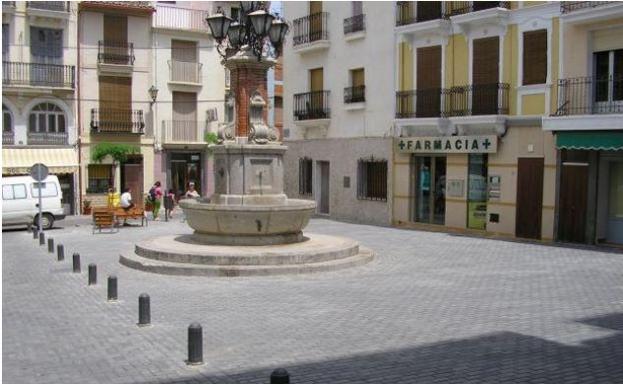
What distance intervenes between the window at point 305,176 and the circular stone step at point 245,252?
44.3 ft

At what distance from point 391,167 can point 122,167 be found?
14.8m

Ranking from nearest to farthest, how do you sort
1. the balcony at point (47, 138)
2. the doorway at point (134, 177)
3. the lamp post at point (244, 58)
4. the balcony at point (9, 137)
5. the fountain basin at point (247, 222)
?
the fountain basin at point (247, 222)
the lamp post at point (244, 58)
the balcony at point (9, 137)
the balcony at point (47, 138)
the doorway at point (134, 177)

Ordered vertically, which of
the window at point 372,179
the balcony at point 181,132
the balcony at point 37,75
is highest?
the balcony at point 37,75

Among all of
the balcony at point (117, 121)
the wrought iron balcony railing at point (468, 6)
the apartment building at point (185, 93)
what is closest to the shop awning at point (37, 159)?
the balcony at point (117, 121)

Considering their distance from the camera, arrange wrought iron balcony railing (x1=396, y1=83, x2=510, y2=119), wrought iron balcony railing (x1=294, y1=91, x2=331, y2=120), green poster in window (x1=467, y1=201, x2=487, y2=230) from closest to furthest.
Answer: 1. wrought iron balcony railing (x1=396, y1=83, x2=510, y2=119)
2. green poster in window (x1=467, y1=201, x2=487, y2=230)
3. wrought iron balcony railing (x1=294, y1=91, x2=331, y2=120)

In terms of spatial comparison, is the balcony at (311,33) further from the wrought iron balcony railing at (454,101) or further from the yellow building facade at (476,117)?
the wrought iron balcony railing at (454,101)

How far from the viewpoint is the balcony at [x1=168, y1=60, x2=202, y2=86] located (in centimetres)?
Answer: 3453

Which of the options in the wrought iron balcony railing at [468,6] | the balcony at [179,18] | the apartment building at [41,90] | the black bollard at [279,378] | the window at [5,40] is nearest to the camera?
the black bollard at [279,378]

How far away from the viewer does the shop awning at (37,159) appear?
29.6m

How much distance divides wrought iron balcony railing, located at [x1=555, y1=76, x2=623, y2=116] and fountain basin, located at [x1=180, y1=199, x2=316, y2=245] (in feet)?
26.7

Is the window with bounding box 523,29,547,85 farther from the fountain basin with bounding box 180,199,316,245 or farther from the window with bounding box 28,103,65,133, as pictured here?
the window with bounding box 28,103,65,133

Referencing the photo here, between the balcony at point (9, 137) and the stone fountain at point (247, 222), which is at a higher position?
the balcony at point (9, 137)

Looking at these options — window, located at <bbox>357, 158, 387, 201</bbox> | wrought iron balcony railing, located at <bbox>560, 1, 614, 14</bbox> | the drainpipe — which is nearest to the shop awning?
the drainpipe

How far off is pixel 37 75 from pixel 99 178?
5.44 meters
